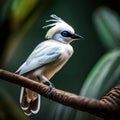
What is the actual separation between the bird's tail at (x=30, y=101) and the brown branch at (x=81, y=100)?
6 centimetres

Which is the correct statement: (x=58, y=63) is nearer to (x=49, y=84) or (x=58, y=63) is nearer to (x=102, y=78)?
(x=49, y=84)

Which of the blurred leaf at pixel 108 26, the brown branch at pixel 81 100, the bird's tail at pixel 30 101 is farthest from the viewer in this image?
the blurred leaf at pixel 108 26

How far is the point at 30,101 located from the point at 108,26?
0.34 m

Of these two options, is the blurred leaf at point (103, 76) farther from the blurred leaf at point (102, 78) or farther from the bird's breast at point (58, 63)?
the bird's breast at point (58, 63)

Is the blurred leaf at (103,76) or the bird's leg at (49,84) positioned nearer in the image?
the bird's leg at (49,84)

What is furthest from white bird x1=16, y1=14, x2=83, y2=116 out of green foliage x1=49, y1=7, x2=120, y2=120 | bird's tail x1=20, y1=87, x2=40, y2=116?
green foliage x1=49, y1=7, x2=120, y2=120

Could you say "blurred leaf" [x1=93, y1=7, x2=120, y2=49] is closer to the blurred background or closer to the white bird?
the blurred background

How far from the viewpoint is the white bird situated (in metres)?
1.13

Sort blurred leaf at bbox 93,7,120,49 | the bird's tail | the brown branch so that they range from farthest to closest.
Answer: blurred leaf at bbox 93,7,120,49, the bird's tail, the brown branch

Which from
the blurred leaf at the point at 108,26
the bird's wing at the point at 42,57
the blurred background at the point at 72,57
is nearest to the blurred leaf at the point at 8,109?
the blurred background at the point at 72,57

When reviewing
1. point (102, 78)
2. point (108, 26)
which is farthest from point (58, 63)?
point (108, 26)

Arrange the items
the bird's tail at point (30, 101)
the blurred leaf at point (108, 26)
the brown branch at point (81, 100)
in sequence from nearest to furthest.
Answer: the brown branch at point (81, 100) → the bird's tail at point (30, 101) → the blurred leaf at point (108, 26)

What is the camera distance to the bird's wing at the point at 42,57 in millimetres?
1129

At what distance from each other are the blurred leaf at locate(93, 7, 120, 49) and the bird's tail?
27 cm
